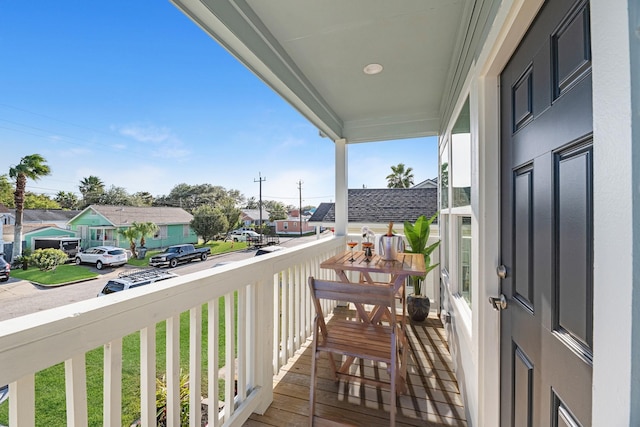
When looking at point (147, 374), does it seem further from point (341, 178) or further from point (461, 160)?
point (341, 178)

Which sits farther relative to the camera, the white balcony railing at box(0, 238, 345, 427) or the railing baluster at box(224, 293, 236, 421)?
the railing baluster at box(224, 293, 236, 421)

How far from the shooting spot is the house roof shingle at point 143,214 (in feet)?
2.97

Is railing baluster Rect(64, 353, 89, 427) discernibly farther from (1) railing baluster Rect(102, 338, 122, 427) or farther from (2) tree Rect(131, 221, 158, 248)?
(2) tree Rect(131, 221, 158, 248)

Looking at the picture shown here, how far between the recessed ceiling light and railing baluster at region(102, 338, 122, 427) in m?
2.61

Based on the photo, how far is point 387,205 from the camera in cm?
413

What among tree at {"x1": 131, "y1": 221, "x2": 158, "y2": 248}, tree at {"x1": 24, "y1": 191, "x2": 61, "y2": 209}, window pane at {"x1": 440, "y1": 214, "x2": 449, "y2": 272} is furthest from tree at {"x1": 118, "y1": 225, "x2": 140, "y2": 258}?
window pane at {"x1": 440, "y1": 214, "x2": 449, "y2": 272}

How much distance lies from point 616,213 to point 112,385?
1.52 metres

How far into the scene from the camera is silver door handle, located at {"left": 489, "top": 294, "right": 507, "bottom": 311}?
50.9 inches

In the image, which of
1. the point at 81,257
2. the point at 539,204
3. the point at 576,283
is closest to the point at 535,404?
the point at 576,283

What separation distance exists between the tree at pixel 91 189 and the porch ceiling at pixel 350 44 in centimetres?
110

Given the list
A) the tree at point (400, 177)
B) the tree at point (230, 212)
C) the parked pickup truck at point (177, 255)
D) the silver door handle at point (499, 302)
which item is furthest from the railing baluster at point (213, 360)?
the tree at point (400, 177)

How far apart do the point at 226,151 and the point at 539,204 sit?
1352 millimetres

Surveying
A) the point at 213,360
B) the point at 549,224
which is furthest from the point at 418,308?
the point at 549,224

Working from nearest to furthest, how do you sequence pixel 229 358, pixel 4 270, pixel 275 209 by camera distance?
pixel 4 270 → pixel 229 358 → pixel 275 209
